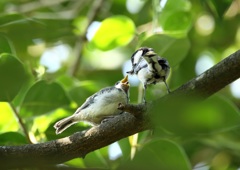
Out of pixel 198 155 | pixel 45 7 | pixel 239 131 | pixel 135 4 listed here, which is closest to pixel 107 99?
pixel 239 131

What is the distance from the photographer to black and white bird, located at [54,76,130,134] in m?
1.61

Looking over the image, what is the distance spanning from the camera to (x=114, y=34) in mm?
1865

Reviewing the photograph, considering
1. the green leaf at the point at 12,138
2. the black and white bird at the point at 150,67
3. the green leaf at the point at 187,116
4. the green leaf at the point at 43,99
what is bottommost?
the green leaf at the point at 187,116

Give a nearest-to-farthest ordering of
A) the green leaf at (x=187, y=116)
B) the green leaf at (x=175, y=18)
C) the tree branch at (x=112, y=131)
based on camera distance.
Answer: the green leaf at (x=187, y=116) → the tree branch at (x=112, y=131) → the green leaf at (x=175, y=18)

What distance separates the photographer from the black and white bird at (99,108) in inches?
63.4

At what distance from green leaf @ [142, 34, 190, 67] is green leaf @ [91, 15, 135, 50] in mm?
176

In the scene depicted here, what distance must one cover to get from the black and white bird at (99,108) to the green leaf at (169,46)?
0.21m

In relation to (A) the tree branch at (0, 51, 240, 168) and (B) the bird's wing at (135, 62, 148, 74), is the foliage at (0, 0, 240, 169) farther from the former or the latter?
(B) the bird's wing at (135, 62, 148, 74)

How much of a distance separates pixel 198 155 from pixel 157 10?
84 centimetres

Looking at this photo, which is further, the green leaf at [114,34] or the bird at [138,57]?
the green leaf at [114,34]

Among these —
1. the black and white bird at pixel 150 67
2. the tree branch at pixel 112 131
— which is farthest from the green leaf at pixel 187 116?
the black and white bird at pixel 150 67

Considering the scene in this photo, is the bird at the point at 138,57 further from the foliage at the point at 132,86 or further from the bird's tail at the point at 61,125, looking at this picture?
the bird's tail at the point at 61,125

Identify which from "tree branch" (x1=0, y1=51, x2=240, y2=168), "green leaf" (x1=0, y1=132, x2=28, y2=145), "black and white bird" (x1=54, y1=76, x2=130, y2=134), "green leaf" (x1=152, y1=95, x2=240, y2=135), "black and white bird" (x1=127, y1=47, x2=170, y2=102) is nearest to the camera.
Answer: "green leaf" (x1=152, y1=95, x2=240, y2=135)

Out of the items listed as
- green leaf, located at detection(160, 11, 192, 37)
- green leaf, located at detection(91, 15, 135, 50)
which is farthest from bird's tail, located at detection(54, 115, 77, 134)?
green leaf, located at detection(160, 11, 192, 37)
